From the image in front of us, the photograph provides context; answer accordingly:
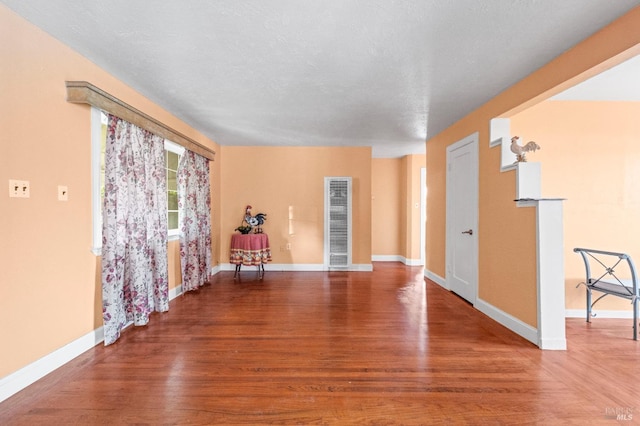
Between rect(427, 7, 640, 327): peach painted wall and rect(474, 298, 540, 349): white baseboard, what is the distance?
0.05m

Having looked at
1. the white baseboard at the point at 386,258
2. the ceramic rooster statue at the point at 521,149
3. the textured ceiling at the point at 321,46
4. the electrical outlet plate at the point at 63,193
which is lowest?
the white baseboard at the point at 386,258

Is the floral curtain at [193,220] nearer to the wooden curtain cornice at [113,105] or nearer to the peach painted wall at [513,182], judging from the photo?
the wooden curtain cornice at [113,105]

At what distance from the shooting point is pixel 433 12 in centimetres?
183

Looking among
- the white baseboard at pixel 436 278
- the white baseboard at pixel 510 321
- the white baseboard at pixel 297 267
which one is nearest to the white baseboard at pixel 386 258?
the white baseboard at pixel 297 267

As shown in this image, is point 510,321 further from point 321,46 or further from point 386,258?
point 386,258

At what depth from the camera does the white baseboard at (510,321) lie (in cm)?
262

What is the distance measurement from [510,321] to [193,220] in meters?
4.18

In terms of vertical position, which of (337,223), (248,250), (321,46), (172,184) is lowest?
(248,250)

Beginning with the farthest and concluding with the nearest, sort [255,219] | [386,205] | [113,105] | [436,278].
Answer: [386,205] < [255,219] < [436,278] < [113,105]

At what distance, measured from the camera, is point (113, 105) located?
2586 millimetres

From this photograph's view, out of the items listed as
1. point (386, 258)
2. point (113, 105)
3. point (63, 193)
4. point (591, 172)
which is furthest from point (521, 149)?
point (386, 258)

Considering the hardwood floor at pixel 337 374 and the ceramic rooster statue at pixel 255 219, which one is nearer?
the hardwood floor at pixel 337 374

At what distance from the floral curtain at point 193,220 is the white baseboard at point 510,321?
3.88 meters

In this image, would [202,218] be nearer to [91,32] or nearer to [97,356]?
[97,356]
